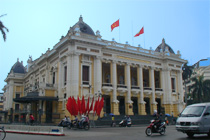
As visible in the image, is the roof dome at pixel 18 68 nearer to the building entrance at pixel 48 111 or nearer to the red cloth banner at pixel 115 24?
the building entrance at pixel 48 111

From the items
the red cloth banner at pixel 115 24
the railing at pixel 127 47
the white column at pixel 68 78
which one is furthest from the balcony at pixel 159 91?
the white column at pixel 68 78

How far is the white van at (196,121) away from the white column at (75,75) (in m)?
20.6

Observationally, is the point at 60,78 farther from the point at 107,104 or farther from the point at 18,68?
the point at 18,68

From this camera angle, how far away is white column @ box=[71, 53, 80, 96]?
31953 millimetres

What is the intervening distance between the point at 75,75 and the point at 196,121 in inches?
882

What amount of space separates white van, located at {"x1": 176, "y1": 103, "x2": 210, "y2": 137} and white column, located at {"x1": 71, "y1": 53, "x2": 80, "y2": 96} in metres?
20.6

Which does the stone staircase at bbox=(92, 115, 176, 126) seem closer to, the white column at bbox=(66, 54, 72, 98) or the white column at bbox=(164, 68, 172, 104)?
the white column at bbox=(66, 54, 72, 98)

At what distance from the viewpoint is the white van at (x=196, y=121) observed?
11960 millimetres

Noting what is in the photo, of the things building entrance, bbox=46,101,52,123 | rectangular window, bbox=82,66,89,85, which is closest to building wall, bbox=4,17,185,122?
rectangular window, bbox=82,66,89,85

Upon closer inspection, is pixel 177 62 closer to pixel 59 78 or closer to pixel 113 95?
pixel 113 95

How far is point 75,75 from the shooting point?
106ft

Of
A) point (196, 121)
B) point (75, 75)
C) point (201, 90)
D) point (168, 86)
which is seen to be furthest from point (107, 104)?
point (196, 121)

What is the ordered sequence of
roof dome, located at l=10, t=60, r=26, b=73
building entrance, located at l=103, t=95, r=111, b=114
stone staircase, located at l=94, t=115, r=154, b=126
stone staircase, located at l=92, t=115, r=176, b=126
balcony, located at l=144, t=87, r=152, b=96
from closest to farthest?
stone staircase, located at l=92, t=115, r=176, b=126
stone staircase, located at l=94, t=115, r=154, b=126
building entrance, located at l=103, t=95, r=111, b=114
balcony, located at l=144, t=87, r=152, b=96
roof dome, located at l=10, t=60, r=26, b=73

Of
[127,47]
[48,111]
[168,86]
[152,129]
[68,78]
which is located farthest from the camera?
[168,86]
